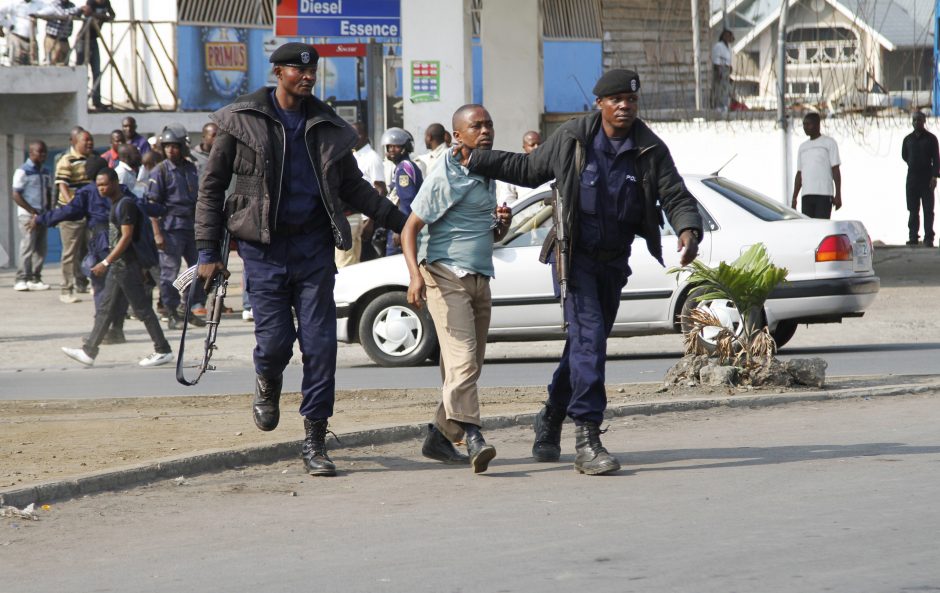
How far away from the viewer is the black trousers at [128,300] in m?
12.9

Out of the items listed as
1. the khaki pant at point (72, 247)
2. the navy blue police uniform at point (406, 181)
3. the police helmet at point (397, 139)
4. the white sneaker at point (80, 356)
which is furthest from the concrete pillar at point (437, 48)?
the white sneaker at point (80, 356)

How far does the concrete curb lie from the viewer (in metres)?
6.77

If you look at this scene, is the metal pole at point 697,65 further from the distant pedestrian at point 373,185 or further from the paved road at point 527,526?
the paved road at point 527,526

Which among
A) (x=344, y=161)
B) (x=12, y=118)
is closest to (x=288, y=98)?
(x=344, y=161)

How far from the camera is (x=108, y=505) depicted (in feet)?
22.0

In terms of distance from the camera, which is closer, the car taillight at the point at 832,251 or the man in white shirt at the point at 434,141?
the car taillight at the point at 832,251

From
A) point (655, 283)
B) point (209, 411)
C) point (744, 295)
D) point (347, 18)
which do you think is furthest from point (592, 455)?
point (347, 18)

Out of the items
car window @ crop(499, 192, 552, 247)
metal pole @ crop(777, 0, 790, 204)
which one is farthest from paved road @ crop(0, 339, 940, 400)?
metal pole @ crop(777, 0, 790, 204)

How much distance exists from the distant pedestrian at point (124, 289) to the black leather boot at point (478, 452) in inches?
243

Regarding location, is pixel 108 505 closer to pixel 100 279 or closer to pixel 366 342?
pixel 366 342

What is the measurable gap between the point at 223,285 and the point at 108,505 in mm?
1283

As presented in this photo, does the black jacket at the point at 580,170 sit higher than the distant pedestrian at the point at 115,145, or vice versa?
the distant pedestrian at the point at 115,145

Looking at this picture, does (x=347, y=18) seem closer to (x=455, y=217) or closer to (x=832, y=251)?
(x=832, y=251)

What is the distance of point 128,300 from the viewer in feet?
42.8
